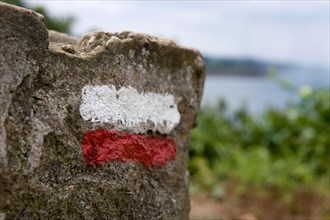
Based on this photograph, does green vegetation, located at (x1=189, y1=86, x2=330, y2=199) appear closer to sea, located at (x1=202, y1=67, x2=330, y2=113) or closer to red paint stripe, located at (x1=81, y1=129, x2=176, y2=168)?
sea, located at (x1=202, y1=67, x2=330, y2=113)

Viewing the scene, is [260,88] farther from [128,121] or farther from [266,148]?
[128,121]

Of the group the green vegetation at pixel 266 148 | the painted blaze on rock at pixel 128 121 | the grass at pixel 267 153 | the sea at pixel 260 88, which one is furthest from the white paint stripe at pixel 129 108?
the sea at pixel 260 88

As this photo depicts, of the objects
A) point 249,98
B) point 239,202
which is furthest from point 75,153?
point 249,98

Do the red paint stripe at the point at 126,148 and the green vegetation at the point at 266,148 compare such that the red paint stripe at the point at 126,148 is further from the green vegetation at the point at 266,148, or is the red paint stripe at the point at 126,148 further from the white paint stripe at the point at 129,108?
the green vegetation at the point at 266,148

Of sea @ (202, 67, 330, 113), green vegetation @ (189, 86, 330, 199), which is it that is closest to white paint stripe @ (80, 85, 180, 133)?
green vegetation @ (189, 86, 330, 199)

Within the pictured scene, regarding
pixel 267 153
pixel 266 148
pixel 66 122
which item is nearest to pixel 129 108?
pixel 66 122

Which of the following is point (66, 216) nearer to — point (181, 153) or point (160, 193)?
point (160, 193)
